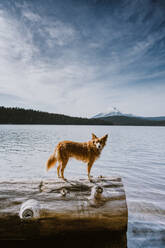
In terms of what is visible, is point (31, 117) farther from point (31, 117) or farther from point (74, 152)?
point (74, 152)

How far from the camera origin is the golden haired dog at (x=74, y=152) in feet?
16.0

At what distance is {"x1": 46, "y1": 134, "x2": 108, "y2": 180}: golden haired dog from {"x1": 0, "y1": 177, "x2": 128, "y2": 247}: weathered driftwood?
51.2 inches

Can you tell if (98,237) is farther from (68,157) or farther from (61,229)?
(68,157)

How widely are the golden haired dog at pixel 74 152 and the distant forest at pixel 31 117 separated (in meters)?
119

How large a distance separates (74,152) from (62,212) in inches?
83.9

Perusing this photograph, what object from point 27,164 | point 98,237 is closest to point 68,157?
point 98,237

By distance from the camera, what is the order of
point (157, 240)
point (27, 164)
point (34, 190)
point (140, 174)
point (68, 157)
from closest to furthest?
1. point (34, 190)
2. point (157, 240)
3. point (68, 157)
4. point (140, 174)
5. point (27, 164)

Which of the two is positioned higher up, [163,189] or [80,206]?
[80,206]

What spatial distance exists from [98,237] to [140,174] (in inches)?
290

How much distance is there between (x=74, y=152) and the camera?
5133 mm

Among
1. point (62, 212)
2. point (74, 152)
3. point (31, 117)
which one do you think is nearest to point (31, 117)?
point (31, 117)

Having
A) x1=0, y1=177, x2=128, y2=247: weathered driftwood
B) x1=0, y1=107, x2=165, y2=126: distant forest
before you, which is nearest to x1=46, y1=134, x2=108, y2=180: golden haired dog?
x1=0, y1=177, x2=128, y2=247: weathered driftwood

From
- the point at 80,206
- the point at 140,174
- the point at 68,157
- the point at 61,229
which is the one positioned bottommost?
the point at 140,174

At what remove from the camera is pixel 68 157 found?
5.09 m
